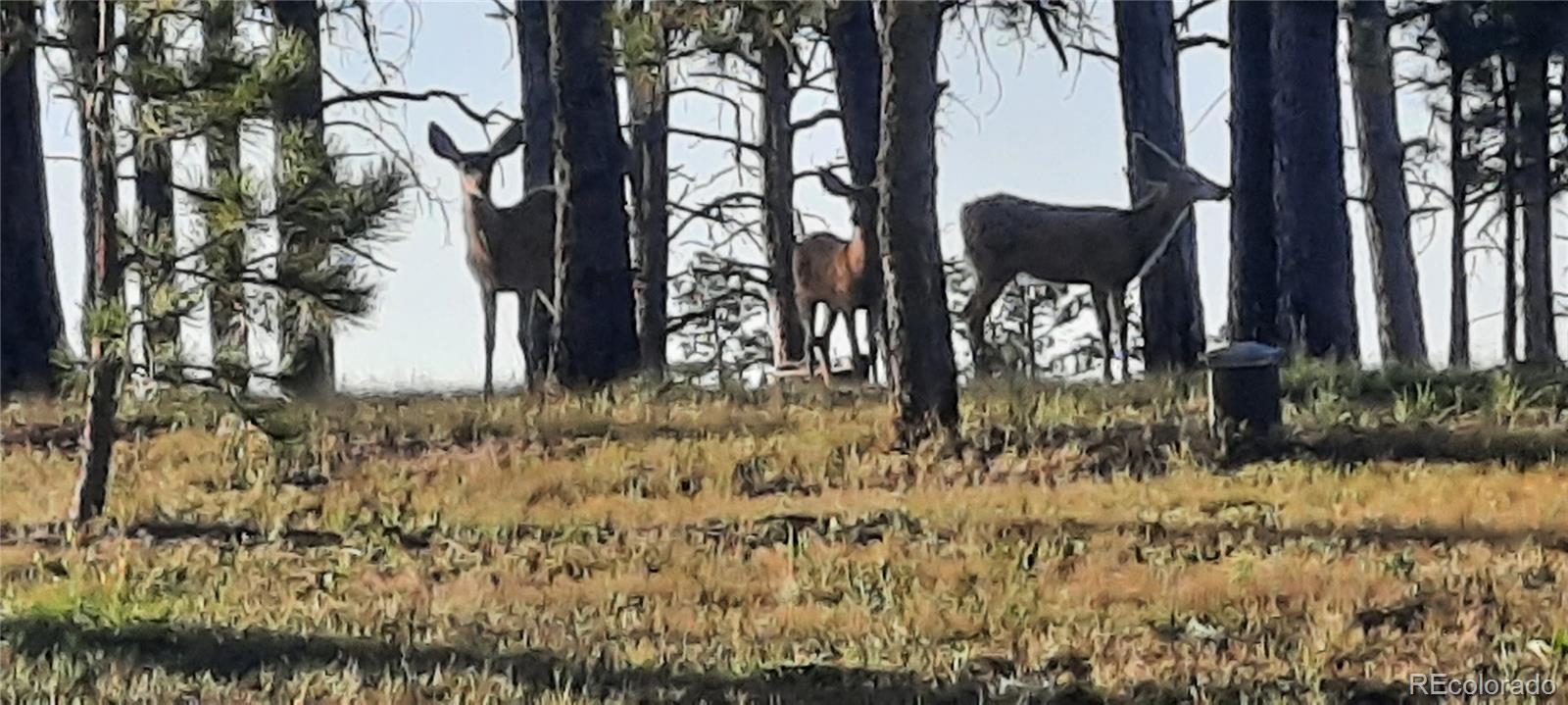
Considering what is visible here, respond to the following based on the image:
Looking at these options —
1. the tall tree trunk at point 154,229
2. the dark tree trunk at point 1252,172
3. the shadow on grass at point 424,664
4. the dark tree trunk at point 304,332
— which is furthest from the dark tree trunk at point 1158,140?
the shadow on grass at point 424,664

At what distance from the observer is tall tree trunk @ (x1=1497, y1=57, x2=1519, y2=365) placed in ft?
84.6

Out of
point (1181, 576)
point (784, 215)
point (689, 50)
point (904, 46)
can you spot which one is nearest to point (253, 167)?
point (904, 46)

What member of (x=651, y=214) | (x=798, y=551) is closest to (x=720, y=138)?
(x=651, y=214)

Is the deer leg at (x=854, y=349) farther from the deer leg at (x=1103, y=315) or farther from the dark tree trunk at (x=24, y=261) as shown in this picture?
the dark tree trunk at (x=24, y=261)

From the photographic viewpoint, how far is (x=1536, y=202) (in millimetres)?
25969

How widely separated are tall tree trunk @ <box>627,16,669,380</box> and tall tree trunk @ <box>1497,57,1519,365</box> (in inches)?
342

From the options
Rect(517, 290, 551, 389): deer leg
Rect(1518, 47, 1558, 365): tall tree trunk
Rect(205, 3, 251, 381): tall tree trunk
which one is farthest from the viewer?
Rect(1518, 47, 1558, 365): tall tree trunk

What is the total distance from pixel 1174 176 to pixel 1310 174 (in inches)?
39.0

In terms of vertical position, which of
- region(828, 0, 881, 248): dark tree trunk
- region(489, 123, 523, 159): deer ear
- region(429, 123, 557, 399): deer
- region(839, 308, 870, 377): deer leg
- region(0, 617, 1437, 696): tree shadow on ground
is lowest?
region(0, 617, 1437, 696): tree shadow on ground

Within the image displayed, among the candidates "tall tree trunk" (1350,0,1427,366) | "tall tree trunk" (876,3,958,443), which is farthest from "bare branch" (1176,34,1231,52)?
"tall tree trunk" (876,3,958,443)

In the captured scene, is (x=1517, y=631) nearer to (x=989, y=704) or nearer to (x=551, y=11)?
(x=989, y=704)

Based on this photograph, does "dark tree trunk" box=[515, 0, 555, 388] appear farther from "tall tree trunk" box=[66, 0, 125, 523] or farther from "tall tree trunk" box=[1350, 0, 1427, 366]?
"tall tree trunk" box=[66, 0, 125, 523]

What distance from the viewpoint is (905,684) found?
7559 mm

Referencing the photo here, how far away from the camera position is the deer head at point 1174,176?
1791 cm
